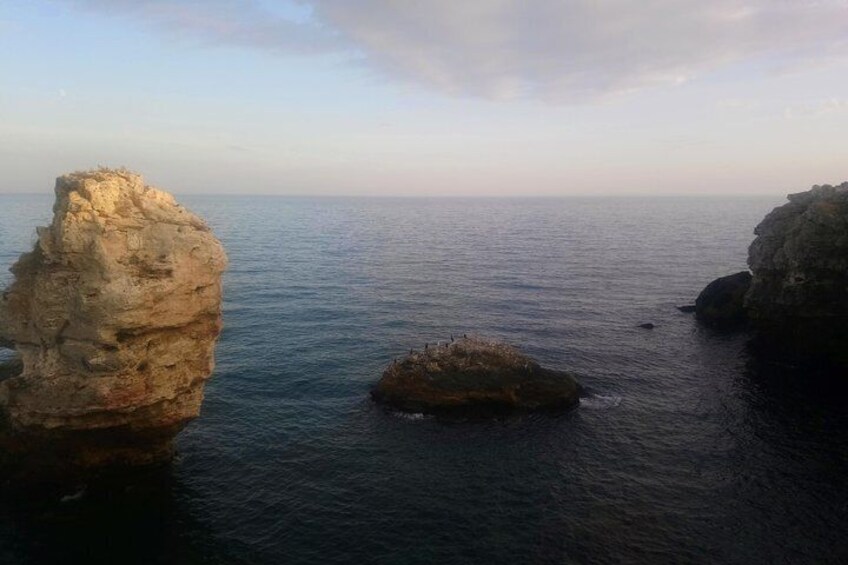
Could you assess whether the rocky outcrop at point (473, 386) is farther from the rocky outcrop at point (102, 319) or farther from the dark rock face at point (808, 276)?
the dark rock face at point (808, 276)

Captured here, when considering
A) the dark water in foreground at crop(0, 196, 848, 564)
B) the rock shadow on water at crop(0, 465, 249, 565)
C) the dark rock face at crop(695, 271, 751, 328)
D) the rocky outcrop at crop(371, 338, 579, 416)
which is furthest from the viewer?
the dark rock face at crop(695, 271, 751, 328)

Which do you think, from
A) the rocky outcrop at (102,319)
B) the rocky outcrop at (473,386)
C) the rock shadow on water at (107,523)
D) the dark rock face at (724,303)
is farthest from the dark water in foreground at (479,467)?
the rocky outcrop at (102,319)

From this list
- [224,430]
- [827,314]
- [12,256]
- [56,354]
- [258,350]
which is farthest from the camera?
[12,256]

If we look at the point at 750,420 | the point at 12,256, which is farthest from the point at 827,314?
the point at 12,256

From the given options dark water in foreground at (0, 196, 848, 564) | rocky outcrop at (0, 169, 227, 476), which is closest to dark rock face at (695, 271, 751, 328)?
dark water in foreground at (0, 196, 848, 564)

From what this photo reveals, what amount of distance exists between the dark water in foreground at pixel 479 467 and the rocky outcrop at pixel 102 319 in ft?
13.2

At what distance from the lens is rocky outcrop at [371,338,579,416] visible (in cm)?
4466

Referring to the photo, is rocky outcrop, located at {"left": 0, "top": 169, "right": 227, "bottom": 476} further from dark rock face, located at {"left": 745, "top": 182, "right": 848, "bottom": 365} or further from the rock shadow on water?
dark rock face, located at {"left": 745, "top": 182, "right": 848, "bottom": 365}

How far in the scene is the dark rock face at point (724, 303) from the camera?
67.7 meters

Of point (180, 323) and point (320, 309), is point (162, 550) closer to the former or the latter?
point (180, 323)

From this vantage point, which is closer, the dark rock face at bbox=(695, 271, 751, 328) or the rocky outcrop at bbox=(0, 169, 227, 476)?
the rocky outcrop at bbox=(0, 169, 227, 476)

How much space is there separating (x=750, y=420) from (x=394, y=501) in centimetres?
2918

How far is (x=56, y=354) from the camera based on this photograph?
30.8 meters

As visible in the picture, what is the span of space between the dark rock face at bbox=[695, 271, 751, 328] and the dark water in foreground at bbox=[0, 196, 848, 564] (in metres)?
2.92
